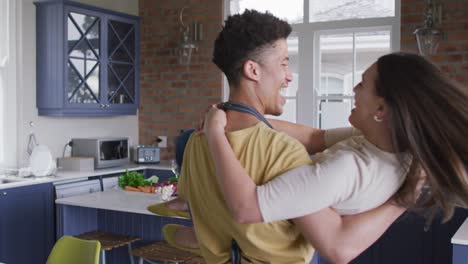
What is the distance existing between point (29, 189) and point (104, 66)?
1.58 m

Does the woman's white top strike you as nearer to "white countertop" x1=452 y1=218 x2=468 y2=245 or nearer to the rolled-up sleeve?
the rolled-up sleeve

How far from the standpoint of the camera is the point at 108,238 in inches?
153

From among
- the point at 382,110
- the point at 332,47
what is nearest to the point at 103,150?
the point at 332,47

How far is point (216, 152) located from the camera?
1113 mm

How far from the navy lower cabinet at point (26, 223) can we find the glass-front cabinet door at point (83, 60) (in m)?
1.02

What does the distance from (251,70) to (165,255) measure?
2.59 m

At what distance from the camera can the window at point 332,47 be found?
5078mm

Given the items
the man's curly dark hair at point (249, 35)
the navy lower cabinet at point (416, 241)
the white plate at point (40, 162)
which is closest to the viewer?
the man's curly dark hair at point (249, 35)

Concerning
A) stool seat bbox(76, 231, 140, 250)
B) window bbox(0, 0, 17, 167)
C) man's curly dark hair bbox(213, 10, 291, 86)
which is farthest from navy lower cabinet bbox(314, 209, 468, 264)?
window bbox(0, 0, 17, 167)

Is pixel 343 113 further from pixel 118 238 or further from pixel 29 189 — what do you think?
pixel 29 189

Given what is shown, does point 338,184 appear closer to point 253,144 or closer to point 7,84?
point 253,144

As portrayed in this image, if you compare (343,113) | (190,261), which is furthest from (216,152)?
(343,113)

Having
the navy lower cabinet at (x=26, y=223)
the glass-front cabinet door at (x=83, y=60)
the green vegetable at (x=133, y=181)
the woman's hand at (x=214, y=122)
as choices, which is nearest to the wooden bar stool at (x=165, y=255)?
the green vegetable at (x=133, y=181)

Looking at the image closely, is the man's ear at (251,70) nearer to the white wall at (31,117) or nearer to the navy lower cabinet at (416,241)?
the navy lower cabinet at (416,241)
